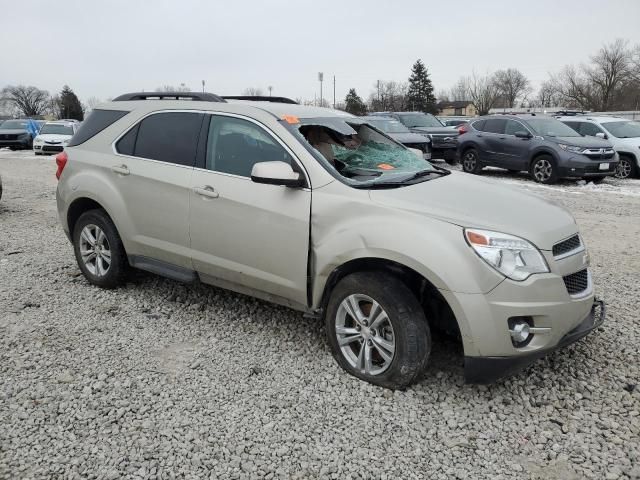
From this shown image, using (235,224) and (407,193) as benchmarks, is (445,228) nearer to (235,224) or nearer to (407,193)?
(407,193)

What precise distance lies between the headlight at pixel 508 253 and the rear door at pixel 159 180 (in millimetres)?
2182

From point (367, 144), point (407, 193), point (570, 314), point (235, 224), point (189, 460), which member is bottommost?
point (189, 460)

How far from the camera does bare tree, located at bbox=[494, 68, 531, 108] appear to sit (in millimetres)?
89000

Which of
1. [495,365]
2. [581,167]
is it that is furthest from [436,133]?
[495,365]

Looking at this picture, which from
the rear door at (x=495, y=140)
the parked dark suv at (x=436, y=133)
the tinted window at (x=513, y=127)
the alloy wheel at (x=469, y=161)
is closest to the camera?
the tinted window at (x=513, y=127)

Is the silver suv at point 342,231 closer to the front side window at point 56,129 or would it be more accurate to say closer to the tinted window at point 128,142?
the tinted window at point 128,142

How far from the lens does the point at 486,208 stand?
125 inches

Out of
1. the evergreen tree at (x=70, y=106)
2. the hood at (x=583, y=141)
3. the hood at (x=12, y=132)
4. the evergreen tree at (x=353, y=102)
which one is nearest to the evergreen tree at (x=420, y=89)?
the evergreen tree at (x=353, y=102)

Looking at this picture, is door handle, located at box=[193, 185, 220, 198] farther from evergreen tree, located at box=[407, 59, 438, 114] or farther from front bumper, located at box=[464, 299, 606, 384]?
evergreen tree, located at box=[407, 59, 438, 114]

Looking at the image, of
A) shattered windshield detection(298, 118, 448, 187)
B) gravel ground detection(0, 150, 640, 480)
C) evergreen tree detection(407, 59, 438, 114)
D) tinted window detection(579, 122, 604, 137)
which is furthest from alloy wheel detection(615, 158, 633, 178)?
evergreen tree detection(407, 59, 438, 114)

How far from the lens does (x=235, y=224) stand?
3703 millimetres

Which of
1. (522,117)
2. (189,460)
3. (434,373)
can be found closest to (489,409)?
(434,373)

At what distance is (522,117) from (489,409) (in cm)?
1205

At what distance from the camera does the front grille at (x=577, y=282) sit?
3030 mm
